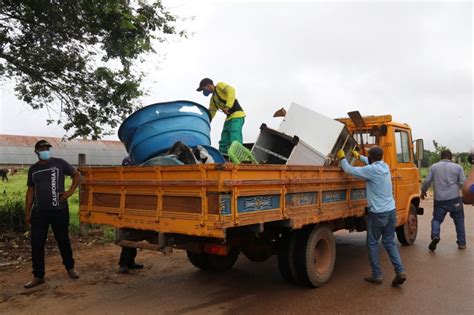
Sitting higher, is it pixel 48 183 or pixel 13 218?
pixel 48 183

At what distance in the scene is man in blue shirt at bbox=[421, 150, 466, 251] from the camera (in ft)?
22.3

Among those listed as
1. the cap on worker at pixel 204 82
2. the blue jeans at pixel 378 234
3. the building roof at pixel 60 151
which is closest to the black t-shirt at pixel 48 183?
the cap on worker at pixel 204 82

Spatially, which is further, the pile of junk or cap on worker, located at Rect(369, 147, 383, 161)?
cap on worker, located at Rect(369, 147, 383, 161)

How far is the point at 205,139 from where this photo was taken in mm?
4996

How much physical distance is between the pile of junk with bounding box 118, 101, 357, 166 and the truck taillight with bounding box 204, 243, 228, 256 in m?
0.86

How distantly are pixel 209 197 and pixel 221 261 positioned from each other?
2307mm

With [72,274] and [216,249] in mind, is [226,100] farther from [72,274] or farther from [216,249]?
[72,274]

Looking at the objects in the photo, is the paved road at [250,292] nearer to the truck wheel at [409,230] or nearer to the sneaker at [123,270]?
the sneaker at [123,270]

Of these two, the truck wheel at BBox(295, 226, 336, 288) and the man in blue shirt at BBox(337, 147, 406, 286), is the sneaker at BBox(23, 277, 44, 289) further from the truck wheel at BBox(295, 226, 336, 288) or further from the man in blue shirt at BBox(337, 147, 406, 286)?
the man in blue shirt at BBox(337, 147, 406, 286)

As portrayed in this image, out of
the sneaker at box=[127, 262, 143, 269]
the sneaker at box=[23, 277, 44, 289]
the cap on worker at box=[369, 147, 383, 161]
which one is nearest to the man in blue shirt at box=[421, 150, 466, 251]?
the cap on worker at box=[369, 147, 383, 161]

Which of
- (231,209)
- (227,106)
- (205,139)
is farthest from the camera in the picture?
(227,106)

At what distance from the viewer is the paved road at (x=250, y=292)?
4082 millimetres

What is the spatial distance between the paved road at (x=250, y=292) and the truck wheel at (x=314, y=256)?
0.46 ft

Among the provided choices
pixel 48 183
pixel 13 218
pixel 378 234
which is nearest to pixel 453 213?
pixel 378 234
